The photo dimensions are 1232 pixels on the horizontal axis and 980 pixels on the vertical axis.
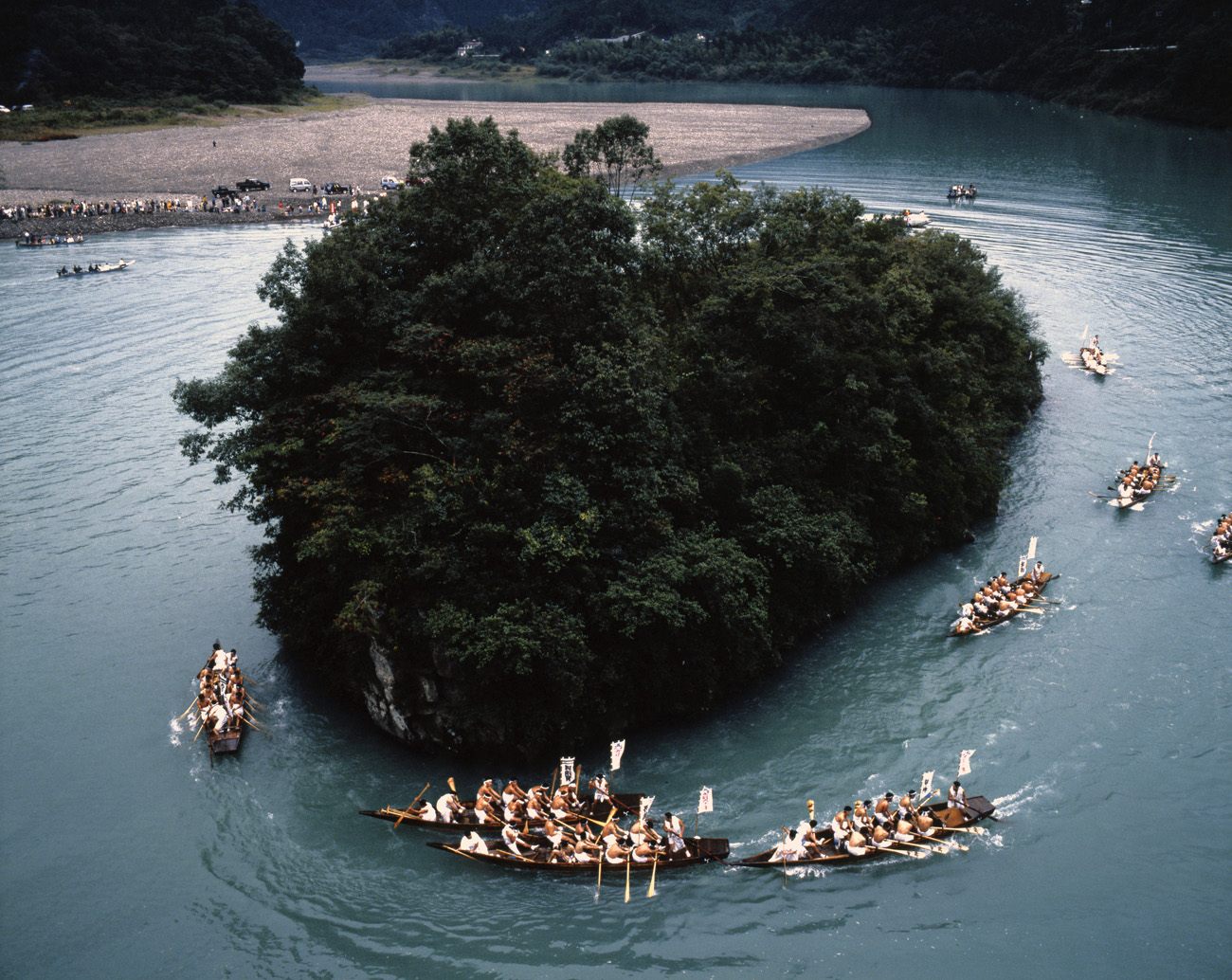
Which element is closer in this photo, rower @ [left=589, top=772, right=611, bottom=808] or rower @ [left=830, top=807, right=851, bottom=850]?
rower @ [left=830, top=807, right=851, bottom=850]

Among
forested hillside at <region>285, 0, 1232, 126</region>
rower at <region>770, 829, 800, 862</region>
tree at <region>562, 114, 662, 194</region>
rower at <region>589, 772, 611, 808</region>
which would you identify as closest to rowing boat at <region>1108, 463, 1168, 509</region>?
tree at <region>562, 114, 662, 194</region>

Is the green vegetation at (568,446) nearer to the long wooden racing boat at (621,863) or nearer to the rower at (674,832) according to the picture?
the long wooden racing boat at (621,863)

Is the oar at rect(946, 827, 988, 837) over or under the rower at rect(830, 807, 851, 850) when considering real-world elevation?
under

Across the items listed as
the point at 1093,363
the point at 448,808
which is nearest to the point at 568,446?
the point at 448,808

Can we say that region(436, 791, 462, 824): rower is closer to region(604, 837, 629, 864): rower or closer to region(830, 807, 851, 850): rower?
region(604, 837, 629, 864): rower

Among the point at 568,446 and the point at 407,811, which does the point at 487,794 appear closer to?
the point at 407,811

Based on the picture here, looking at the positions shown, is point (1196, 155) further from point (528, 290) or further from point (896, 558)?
point (528, 290)
